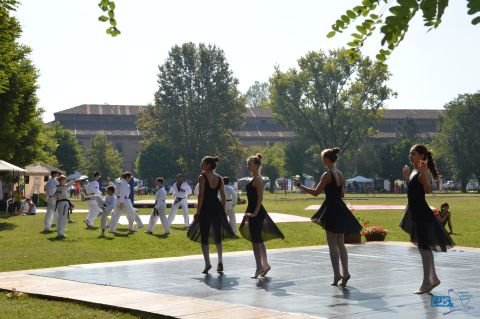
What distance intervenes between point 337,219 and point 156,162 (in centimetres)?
8879

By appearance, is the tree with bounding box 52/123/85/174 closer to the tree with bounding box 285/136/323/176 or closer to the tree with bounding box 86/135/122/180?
the tree with bounding box 86/135/122/180

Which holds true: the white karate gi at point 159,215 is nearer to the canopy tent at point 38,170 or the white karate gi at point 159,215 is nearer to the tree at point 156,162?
the canopy tent at point 38,170

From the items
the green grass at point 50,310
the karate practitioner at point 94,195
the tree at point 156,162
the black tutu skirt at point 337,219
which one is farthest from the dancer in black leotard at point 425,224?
the tree at point 156,162

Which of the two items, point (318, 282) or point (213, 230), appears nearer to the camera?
point (318, 282)

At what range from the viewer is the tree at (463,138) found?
10019 cm

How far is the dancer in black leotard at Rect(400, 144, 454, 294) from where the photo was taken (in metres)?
9.74

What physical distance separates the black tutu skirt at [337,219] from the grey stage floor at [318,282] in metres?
0.75

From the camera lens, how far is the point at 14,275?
1212 centimetres

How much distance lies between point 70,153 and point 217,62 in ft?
63.3

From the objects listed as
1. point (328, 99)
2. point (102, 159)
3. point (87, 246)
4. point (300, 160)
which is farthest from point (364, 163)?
point (87, 246)

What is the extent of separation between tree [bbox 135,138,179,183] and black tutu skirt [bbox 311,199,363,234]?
86.4 m

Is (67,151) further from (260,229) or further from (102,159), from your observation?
(260,229)

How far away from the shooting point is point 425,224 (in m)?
9.86

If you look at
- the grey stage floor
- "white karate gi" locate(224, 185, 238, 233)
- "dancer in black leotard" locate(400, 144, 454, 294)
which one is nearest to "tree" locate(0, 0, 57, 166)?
"white karate gi" locate(224, 185, 238, 233)
